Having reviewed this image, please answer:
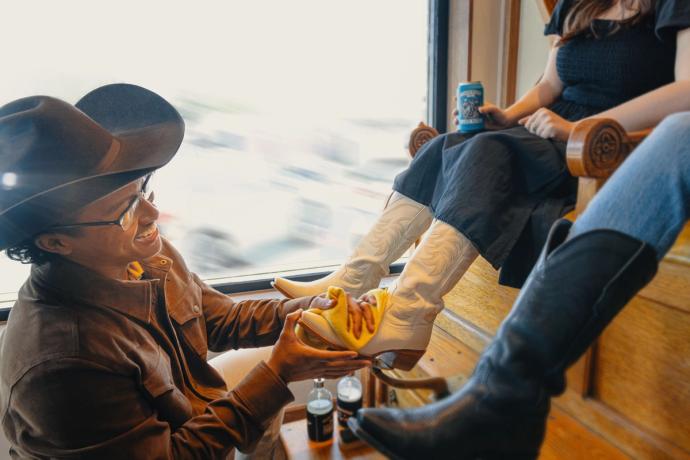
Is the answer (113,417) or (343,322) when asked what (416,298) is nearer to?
(343,322)

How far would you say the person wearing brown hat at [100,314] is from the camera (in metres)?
0.72

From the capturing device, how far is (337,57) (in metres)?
1.89

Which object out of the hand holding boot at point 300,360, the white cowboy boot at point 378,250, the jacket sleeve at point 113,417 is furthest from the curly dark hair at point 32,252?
the white cowboy boot at point 378,250

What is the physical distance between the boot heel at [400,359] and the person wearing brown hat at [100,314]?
0.18ft

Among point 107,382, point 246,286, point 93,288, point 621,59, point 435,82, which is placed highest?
point 621,59

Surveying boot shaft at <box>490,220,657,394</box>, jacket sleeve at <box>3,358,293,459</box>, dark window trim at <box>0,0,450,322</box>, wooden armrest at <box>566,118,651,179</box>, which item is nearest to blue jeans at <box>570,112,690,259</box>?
boot shaft at <box>490,220,657,394</box>

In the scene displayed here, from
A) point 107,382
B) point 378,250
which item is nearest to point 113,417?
point 107,382

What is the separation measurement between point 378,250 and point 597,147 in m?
0.50

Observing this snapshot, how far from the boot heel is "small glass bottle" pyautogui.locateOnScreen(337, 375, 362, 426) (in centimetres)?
65

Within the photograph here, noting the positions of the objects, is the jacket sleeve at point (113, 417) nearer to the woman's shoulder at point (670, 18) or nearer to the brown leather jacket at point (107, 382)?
the brown leather jacket at point (107, 382)

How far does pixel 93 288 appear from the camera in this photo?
818 mm

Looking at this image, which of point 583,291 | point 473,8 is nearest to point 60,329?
point 583,291

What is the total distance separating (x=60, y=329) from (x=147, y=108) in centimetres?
44

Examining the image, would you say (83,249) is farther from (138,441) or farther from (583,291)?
(583,291)
